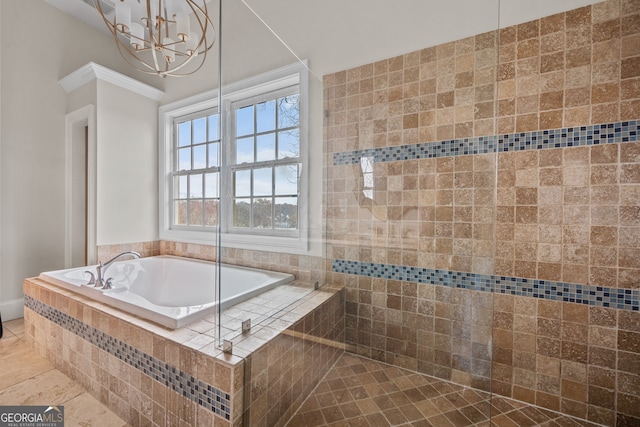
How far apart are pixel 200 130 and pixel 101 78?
0.98 m

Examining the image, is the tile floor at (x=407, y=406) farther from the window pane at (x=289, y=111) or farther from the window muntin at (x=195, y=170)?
the window muntin at (x=195, y=170)

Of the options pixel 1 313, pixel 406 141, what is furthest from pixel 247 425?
pixel 1 313

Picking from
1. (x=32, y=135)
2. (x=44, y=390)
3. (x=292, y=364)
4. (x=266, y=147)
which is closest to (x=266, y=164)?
(x=266, y=147)

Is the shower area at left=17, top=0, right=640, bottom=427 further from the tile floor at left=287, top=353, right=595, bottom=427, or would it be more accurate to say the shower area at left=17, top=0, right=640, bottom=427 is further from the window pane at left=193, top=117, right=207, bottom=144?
the window pane at left=193, top=117, right=207, bottom=144

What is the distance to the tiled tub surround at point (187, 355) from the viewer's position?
3.72 ft

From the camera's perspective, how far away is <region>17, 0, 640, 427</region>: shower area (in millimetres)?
1348

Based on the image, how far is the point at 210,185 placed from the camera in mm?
2955

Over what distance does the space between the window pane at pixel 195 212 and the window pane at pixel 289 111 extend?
5.41 ft

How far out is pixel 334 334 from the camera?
176cm

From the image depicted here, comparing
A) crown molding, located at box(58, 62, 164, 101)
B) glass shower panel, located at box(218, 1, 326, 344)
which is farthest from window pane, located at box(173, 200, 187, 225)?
glass shower panel, located at box(218, 1, 326, 344)

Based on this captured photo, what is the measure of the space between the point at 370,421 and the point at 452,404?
1.43ft

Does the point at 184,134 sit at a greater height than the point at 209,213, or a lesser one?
greater

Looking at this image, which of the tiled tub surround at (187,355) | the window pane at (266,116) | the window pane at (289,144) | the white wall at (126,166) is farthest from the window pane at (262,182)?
the white wall at (126,166)

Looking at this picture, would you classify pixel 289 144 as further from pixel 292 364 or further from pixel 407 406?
pixel 407 406
